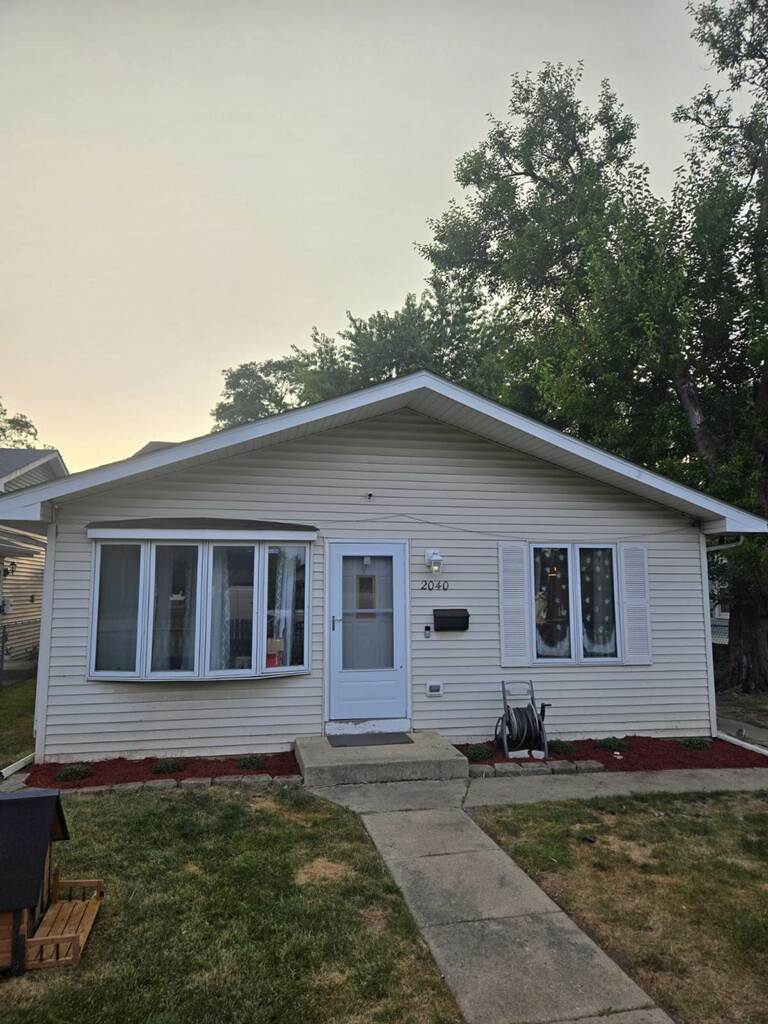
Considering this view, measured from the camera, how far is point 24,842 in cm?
288

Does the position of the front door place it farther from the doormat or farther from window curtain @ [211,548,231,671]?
window curtain @ [211,548,231,671]

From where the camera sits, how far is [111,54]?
962 cm

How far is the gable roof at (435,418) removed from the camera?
243 inches

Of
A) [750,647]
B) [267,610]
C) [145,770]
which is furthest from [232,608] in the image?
[750,647]

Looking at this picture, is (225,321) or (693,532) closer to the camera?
(693,532)

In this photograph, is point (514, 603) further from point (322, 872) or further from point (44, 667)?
point (44, 667)

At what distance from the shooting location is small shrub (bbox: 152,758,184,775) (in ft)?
19.6

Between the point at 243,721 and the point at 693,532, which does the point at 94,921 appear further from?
the point at 693,532

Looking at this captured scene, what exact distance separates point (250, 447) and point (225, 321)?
943 centimetres

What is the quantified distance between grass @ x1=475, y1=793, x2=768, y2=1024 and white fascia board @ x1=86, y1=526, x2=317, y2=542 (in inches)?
132

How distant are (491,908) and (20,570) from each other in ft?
52.9

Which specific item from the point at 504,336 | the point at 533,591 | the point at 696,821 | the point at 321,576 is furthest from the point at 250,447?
the point at 504,336

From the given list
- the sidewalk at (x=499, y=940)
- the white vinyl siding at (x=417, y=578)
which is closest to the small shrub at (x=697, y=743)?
the white vinyl siding at (x=417, y=578)

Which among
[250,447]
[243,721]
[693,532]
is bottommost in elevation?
[243,721]
